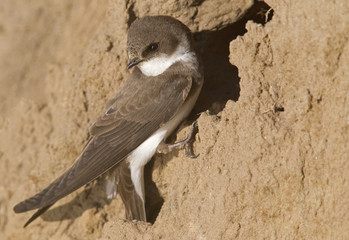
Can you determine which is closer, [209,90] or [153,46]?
[153,46]

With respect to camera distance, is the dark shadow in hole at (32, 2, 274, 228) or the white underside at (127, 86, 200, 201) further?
the dark shadow in hole at (32, 2, 274, 228)

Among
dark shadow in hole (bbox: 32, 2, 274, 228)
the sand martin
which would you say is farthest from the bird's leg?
dark shadow in hole (bbox: 32, 2, 274, 228)

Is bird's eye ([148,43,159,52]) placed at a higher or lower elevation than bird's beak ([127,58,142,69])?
lower

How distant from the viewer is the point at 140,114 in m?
3.50

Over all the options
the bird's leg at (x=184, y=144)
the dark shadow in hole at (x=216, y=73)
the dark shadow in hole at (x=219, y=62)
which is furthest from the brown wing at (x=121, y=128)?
the dark shadow in hole at (x=219, y=62)

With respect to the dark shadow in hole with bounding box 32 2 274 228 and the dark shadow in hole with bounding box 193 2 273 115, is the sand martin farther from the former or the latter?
the dark shadow in hole with bounding box 193 2 273 115

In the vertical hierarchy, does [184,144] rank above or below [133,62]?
below

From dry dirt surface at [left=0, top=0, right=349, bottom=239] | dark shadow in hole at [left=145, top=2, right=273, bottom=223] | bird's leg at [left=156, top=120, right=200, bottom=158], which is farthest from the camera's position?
dark shadow in hole at [left=145, top=2, right=273, bottom=223]

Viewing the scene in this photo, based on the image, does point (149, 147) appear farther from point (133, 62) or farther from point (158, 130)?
point (133, 62)

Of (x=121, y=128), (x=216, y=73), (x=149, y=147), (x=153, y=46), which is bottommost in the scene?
(x=216, y=73)

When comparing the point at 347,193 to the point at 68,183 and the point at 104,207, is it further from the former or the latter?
the point at 104,207

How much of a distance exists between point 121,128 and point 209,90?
0.74m

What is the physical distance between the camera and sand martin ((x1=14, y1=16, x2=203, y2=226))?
134 inches

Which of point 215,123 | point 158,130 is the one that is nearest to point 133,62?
point 158,130
